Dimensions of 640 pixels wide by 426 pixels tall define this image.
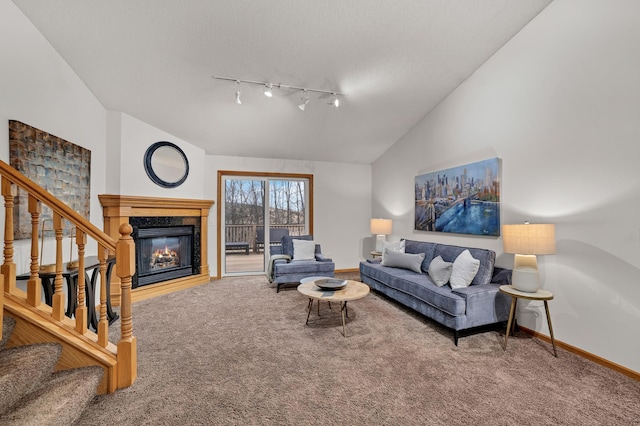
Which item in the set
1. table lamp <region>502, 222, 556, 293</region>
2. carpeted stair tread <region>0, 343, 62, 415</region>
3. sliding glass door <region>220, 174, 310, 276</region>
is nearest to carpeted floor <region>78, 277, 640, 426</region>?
carpeted stair tread <region>0, 343, 62, 415</region>

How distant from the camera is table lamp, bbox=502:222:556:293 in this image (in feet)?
8.15

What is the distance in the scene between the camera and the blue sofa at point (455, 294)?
2736 millimetres

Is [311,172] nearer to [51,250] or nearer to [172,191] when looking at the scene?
[172,191]

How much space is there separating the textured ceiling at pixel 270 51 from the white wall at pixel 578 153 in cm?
50

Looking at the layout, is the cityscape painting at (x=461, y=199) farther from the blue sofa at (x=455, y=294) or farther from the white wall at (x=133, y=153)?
the white wall at (x=133, y=153)

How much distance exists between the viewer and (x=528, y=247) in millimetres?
2527

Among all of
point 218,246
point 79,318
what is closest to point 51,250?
point 79,318

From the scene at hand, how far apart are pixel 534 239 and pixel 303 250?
3252 mm

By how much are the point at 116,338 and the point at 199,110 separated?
2.92 metres

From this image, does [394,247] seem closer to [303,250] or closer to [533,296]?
[303,250]

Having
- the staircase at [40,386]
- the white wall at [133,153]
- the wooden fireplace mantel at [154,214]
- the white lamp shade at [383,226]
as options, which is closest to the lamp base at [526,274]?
the white lamp shade at [383,226]

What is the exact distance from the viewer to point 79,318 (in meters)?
1.87

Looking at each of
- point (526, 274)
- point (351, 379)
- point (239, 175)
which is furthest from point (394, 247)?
point (239, 175)

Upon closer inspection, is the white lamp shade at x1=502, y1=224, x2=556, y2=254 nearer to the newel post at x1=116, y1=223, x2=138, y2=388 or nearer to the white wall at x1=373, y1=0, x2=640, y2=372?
the white wall at x1=373, y1=0, x2=640, y2=372
